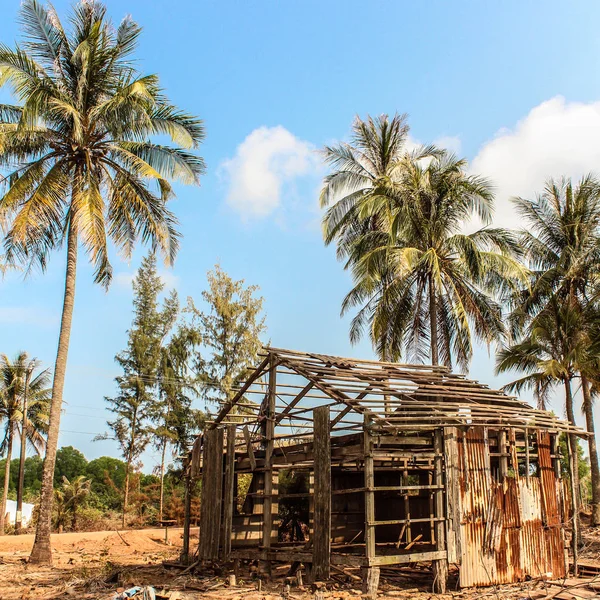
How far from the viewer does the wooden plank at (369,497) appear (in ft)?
36.7

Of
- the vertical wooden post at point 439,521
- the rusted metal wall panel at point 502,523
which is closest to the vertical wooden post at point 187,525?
the vertical wooden post at point 439,521

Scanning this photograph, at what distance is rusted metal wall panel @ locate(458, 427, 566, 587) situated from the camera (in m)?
12.0

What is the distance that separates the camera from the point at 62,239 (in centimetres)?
1883

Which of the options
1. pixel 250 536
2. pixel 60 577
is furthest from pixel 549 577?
pixel 60 577

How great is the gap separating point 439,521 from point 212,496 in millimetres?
5679

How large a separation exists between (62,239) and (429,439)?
469 inches

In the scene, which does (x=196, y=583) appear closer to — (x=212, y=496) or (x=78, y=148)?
(x=212, y=496)

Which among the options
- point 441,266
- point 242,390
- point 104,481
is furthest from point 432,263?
point 104,481

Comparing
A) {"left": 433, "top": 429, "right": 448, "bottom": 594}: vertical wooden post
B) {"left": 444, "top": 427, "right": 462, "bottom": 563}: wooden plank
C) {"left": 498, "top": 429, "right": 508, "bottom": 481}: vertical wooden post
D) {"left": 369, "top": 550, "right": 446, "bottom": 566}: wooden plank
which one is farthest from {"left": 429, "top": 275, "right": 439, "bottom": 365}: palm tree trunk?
{"left": 369, "top": 550, "right": 446, "bottom": 566}: wooden plank

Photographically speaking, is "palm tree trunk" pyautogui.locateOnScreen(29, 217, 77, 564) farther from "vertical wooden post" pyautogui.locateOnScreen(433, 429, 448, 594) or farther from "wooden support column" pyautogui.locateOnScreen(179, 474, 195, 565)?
"vertical wooden post" pyautogui.locateOnScreen(433, 429, 448, 594)

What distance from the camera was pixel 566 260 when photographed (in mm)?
25453

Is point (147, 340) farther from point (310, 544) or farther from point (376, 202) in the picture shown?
point (310, 544)

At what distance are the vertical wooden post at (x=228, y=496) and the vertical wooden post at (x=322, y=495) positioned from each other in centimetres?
287

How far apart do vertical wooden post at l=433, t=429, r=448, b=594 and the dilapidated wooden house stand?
0.02 m
